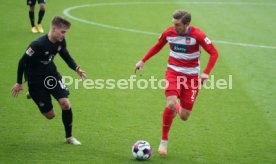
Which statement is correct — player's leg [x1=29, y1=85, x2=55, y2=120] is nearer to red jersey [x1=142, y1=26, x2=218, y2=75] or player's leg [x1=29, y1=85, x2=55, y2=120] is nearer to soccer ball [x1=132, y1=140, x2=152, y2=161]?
soccer ball [x1=132, y1=140, x2=152, y2=161]

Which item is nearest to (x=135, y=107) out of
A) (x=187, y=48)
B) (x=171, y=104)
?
(x=171, y=104)

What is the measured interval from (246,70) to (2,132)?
7101 mm

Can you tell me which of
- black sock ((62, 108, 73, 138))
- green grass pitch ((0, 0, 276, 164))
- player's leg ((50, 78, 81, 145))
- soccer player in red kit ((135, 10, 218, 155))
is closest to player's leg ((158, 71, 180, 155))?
soccer player in red kit ((135, 10, 218, 155))

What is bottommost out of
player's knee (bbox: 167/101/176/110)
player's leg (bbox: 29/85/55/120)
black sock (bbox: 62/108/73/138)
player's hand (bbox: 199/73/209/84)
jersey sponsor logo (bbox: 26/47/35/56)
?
black sock (bbox: 62/108/73/138)

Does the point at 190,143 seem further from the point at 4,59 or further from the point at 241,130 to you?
the point at 4,59

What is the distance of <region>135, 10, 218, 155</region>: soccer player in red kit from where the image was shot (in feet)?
26.8

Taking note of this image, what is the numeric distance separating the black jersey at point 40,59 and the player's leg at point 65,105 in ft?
0.84

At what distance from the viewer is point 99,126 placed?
31.2ft

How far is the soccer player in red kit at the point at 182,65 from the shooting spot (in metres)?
8.16

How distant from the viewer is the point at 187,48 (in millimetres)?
8289

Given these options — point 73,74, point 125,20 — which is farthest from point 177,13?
point 125,20

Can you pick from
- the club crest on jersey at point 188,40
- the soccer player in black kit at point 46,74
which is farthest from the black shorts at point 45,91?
the club crest on jersey at point 188,40

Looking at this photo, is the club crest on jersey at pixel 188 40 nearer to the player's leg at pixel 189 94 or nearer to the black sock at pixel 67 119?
the player's leg at pixel 189 94

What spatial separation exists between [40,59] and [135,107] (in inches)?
121
